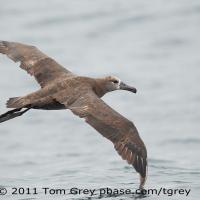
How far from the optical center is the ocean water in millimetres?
16250

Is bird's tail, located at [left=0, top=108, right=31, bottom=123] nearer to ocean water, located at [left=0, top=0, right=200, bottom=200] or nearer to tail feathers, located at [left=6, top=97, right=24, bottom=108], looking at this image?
tail feathers, located at [left=6, top=97, right=24, bottom=108]

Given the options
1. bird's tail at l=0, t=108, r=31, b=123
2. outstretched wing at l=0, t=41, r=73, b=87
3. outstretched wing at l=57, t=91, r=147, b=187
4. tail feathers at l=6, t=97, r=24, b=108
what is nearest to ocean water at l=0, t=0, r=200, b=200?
outstretched wing at l=57, t=91, r=147, b=187

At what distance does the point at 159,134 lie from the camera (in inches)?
818

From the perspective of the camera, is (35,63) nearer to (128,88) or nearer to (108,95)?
(128,88)

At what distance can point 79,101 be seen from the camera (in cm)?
1416

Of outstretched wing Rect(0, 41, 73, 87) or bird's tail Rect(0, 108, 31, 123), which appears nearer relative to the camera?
bird's tail Rect(0, 108, 31, 123)

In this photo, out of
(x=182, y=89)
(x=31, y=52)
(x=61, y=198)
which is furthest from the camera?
(x=182, y=89)

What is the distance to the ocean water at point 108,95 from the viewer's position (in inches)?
640

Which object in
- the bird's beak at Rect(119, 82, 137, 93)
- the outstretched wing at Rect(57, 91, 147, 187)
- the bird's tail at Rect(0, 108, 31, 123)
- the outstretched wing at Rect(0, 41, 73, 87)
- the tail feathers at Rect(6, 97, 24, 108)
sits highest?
the outstretched wing at Rect(0, 41, 73, 87)

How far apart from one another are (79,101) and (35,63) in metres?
2.07

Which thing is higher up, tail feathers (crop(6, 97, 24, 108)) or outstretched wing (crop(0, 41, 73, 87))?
outstretched wing (crop(0, 41, 73, 87))

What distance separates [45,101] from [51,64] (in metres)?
1.60

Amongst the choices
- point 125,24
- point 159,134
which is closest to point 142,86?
point 159,134

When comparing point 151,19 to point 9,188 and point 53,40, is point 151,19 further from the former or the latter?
point 9,188
